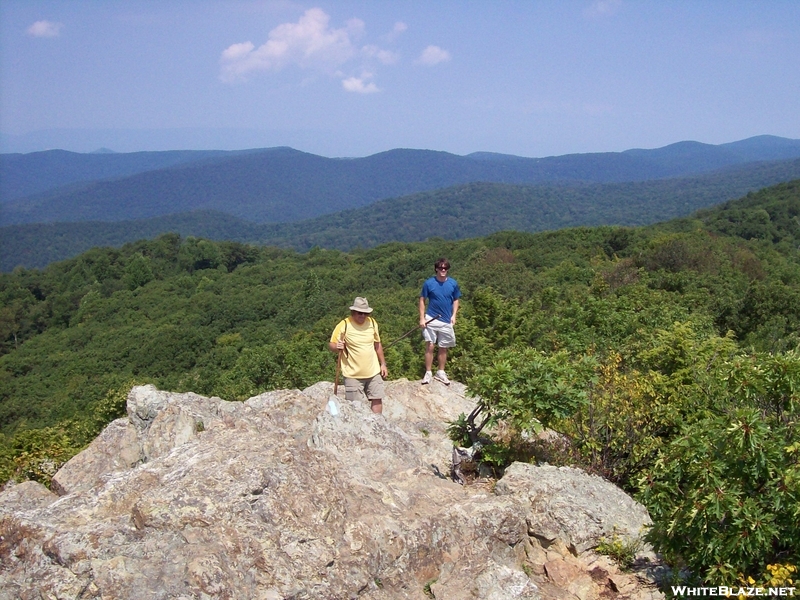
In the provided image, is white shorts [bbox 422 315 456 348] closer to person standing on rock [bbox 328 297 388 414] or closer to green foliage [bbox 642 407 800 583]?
person standing on rock [bbox 328 297 388 414]

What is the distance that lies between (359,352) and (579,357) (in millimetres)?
3440

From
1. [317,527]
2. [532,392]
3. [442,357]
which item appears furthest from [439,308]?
[317,527]

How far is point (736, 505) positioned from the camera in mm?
4391

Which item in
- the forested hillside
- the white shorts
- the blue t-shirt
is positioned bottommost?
the forested hillside

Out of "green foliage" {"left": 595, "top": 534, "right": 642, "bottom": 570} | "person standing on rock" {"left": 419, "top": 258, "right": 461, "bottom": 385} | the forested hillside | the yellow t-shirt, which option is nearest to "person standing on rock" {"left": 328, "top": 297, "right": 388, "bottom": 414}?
the yellow t-shirt

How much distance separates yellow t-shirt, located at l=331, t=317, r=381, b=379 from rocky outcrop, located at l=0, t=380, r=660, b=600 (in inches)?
42.6

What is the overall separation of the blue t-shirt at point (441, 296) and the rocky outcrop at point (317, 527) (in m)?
2.83

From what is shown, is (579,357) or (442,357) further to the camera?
(442,357)

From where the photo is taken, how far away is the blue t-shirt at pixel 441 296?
930 centimetres

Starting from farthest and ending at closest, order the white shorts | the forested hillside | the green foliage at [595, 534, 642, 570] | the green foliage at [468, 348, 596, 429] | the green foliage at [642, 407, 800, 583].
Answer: the white shorts
the green foliage at [468, 348, 596, 429]
the green foliage at [595, 534, 642, 570]
the forested hillside
the green foliage at [642, 407, 800, 583]

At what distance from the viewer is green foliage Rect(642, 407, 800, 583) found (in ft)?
14.2

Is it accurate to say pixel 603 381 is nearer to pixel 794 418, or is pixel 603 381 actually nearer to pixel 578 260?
pixel 794 418

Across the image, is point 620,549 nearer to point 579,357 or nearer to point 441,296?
point 579,357

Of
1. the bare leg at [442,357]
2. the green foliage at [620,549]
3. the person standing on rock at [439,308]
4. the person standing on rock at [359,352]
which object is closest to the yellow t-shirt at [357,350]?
the person standing on rock at [359,352]
